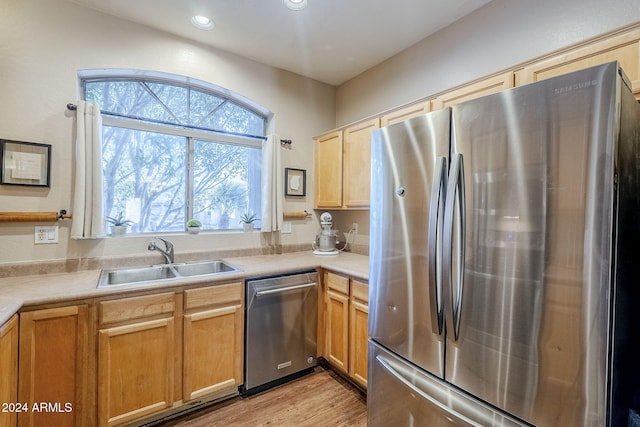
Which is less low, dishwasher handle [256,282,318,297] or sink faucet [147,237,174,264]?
sink faucet [147,237,174,264]

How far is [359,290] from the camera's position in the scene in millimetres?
2133

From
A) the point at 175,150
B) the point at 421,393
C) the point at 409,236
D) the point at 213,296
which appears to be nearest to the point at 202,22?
the point at 175,150

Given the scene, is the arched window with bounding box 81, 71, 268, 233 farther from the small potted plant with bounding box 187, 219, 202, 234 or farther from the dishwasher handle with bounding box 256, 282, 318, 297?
the dishwasher handle with bounding box 256, 282, 318, 297

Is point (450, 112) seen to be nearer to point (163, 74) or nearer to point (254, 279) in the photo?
point (254, 279)

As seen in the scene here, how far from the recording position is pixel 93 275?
6.52 ft

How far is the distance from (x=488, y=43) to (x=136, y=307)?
293cm

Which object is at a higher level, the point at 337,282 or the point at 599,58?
the point at 599,58

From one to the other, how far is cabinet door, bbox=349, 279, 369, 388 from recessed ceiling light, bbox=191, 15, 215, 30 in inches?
91.0

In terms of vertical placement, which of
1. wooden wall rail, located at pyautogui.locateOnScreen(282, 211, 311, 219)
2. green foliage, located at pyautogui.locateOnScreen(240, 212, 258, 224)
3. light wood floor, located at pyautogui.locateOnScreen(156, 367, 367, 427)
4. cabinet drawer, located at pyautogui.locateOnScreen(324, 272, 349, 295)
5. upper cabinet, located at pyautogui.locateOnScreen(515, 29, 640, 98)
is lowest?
light wood floor, located at pyautogui.locateOnScreen(156, 367, 367, 427)

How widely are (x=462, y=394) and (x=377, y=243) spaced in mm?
763

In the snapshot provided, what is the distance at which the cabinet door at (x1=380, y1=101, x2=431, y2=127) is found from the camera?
2.07 meters

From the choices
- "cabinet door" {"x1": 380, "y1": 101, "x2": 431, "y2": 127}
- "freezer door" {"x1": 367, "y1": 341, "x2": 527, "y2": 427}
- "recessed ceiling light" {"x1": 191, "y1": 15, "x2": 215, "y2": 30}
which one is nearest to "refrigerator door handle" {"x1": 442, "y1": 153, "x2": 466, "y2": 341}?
"freezer door" {"x1": 367, "y1": 341, "x2": 527, "y2": 427}

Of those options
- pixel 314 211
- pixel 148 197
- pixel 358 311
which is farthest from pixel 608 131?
pixel 148 197

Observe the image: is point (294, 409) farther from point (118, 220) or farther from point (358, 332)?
point (118, 220)
